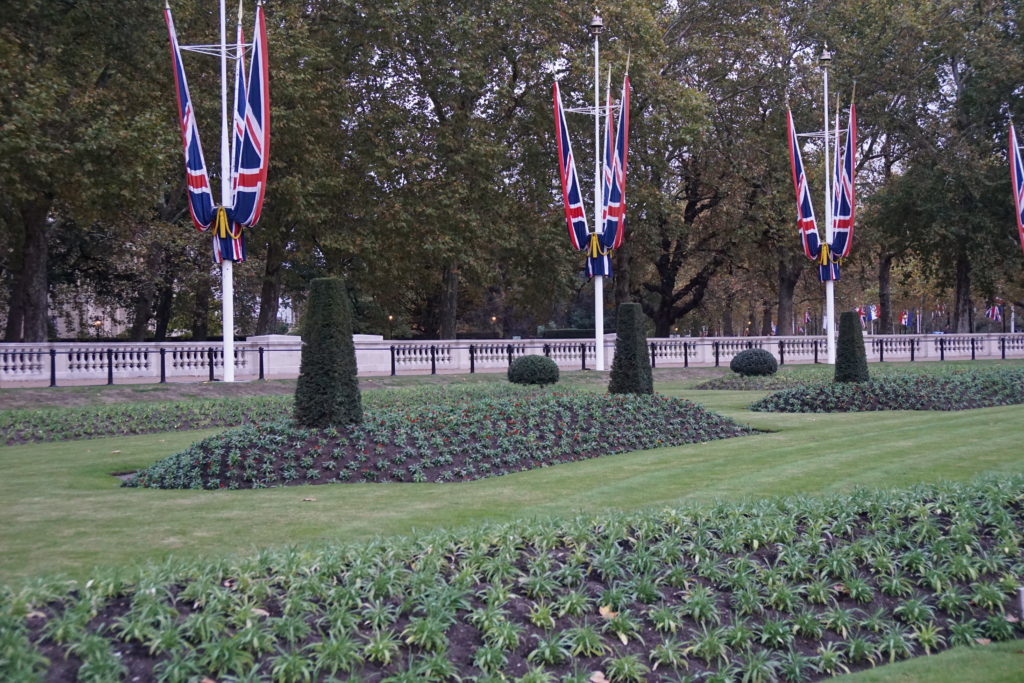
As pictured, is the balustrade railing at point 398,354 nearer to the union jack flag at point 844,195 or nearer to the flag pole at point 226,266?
the flag pole at point 226,266

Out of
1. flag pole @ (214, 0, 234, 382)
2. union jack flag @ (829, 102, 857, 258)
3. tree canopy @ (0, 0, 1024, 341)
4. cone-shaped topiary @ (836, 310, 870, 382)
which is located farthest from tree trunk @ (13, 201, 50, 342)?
union jack flag @ (829, 102, 857, 258)

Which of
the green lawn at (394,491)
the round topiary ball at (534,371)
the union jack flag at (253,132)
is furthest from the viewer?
the round topiary ball at (534,371)

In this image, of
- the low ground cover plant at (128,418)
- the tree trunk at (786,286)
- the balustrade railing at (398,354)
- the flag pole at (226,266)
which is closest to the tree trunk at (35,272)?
the balustrade railing at (398,354)

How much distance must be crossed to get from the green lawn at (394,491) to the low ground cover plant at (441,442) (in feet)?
1.73

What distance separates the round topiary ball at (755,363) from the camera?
1171 inches

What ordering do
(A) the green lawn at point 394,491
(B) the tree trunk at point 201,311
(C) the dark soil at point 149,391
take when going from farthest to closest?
(B) the tree trunk at point 201,311 < (C) the dark soil at point 149,391 < (A) the green lawn at point 394,491

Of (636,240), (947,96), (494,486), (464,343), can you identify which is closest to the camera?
(494,486)

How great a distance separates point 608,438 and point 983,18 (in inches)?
1536

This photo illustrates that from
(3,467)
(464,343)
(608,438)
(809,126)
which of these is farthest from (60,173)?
(809,126)

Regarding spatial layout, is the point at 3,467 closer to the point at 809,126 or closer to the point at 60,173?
the point at 60,173

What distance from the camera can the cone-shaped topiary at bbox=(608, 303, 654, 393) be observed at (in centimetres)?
1805

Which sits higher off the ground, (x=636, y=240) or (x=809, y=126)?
(x=809, y=126)

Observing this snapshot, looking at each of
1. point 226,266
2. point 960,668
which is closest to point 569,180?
point 226,266

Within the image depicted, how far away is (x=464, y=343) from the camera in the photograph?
36406mm
